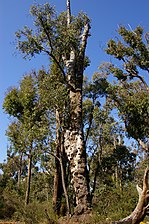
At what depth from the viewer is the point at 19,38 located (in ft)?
39.0

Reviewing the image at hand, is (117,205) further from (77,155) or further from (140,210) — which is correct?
(140,210)

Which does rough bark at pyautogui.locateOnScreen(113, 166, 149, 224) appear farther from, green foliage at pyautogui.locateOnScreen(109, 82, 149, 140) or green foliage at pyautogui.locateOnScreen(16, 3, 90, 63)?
green foliage at pyautogui.locateOnScreen(109, 82, 149, 140)

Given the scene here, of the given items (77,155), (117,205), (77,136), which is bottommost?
(117,205)

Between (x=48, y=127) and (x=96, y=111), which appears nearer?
(x=48, y=127)

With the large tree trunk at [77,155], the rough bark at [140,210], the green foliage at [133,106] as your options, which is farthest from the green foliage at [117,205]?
the green foliage at [133,106]

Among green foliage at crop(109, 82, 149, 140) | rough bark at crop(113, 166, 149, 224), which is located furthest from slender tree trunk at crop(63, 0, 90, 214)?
green foliage at crop(109, 82, 149, 140)

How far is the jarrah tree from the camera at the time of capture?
10.4 meters

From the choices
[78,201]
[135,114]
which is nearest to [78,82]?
[78,201]

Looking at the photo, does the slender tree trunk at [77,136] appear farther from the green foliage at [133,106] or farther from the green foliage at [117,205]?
the green foliage at [133,106]

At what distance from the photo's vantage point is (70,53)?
1254cm

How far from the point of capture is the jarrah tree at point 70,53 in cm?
1038

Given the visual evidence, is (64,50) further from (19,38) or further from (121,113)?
(121,113)

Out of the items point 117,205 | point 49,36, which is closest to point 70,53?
point 49,36

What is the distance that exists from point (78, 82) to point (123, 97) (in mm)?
8327
